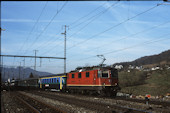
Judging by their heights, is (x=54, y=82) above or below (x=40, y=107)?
above

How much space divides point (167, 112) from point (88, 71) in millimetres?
12647

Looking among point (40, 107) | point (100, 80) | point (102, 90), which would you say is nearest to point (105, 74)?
point (100, 80)

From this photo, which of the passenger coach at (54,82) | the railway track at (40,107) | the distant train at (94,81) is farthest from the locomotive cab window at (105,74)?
the passenger coach at (54,82)

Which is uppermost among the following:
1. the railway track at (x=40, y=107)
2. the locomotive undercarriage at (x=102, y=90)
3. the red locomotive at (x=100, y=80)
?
the red locomotive at (x=100, y=80)

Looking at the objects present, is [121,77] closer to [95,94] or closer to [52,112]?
[95,94]

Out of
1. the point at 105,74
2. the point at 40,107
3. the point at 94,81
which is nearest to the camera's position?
the point at 40,107

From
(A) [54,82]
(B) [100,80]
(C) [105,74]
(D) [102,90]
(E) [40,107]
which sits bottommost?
(E) [40,107]

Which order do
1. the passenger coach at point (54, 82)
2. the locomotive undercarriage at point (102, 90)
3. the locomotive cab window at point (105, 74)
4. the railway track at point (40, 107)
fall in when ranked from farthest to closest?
the passenger coach at point (54, 82) → the locomotive cab window at point (105, 74) → the locomotive undercarriage at point (102, 90) → the railway track at point (40, 107)

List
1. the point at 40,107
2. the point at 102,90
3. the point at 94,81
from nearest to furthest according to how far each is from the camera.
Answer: the point at 40,107 → the point at 102,90 → the point at 94,81

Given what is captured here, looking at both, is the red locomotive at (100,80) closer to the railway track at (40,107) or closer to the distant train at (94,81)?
the distant train at (94,81)

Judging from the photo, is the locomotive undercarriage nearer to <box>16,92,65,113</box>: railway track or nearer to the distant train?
the distant train

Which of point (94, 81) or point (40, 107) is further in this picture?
point (94, 81)

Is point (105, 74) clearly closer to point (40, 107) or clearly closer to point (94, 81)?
point (94, 81)

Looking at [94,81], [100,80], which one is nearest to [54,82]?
[94,81]
